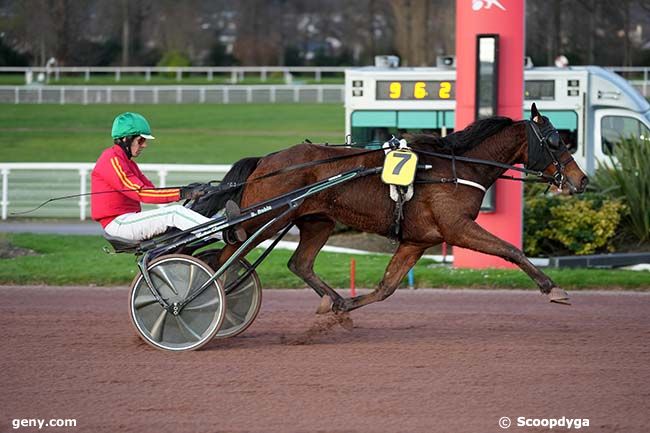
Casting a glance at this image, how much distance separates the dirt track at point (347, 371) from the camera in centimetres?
632

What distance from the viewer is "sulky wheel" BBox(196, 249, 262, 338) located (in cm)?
841

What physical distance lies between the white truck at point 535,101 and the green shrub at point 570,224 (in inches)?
105

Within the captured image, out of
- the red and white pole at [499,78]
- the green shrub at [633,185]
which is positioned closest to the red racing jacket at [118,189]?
the red and white pole at [499,78]

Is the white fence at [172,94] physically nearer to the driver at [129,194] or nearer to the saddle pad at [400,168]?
the driver at [129,194]

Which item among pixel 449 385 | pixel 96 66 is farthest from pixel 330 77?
pixel 449 385

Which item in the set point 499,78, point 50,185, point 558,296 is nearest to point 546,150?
point 558,296

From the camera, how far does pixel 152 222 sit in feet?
26.2

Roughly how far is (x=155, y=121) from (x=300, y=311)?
23.5 meters

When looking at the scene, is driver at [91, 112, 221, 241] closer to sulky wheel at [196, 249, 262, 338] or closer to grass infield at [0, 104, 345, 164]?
sulky wheel at [196, 249, 262, 338]

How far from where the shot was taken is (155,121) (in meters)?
32.6

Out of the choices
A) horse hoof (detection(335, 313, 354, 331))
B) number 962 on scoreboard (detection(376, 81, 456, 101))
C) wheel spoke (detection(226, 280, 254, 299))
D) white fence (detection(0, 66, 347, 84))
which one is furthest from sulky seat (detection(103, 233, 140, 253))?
white fence (detection(0, 66, 347, 84))

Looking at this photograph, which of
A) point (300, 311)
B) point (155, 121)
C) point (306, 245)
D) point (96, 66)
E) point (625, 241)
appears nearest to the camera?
point (306, 245)

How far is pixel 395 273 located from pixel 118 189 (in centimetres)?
199

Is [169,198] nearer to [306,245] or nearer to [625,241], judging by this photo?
[306,245]
